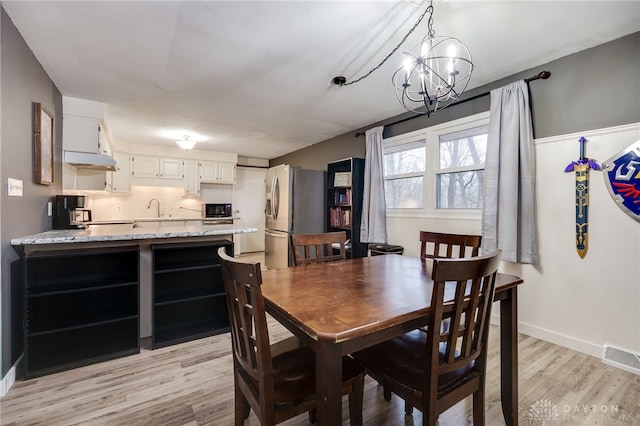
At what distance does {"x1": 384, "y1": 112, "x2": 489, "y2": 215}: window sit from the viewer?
120 inches

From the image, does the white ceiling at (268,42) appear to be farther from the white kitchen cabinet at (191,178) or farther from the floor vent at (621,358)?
the white kitchen cabinet at (191,178)

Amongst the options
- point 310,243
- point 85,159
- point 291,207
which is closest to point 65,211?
point 85,159

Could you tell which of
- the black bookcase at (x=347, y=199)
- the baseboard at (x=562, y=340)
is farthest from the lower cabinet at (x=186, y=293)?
the baseboard at (x=562, y=340)

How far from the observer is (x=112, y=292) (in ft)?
7.91

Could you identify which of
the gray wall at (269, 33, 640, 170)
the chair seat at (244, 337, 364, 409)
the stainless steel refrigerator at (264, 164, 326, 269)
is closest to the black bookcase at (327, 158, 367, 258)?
the stainless steel refrigerator at (264, 164, 326, 269)

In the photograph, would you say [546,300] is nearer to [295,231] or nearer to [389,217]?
[389,217]

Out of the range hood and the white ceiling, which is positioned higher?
the white ceiling

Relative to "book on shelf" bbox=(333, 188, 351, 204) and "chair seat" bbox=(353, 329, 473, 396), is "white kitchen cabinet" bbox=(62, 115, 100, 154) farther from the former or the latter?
"chair seat" bbox=(353, 329, 473, 396)

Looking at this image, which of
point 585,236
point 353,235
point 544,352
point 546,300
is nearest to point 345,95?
point 353,235

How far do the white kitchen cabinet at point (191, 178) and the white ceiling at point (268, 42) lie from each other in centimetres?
249

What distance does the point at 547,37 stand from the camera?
2.13 meters

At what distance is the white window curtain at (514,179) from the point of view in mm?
2525

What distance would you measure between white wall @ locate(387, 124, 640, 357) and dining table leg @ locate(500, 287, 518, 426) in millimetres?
1392

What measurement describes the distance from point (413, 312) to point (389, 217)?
9.66ft
